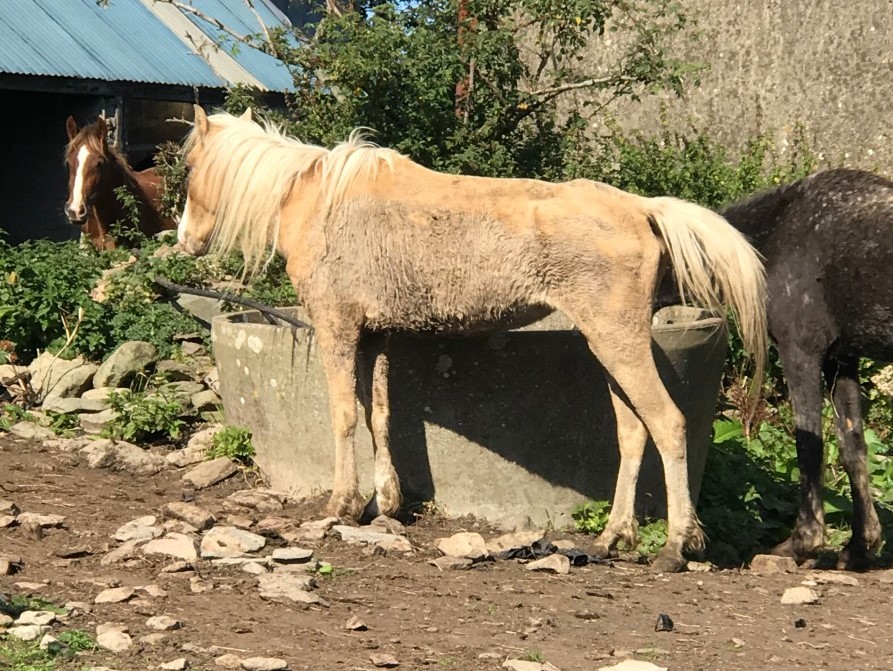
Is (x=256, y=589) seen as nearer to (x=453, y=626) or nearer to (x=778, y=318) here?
(x=453, y=626)

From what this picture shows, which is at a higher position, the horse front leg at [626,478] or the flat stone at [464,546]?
the horse front leg at [626,478]

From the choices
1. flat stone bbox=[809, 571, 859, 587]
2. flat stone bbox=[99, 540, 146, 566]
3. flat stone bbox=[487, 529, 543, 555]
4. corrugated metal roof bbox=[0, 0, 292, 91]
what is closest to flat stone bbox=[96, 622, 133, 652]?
flat stone bbox=[99, 540, 146, 566]

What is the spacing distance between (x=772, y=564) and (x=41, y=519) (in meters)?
3.79

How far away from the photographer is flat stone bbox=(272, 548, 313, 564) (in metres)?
5.18

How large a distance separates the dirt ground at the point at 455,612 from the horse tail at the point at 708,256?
1.37m

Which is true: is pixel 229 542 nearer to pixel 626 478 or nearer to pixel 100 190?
pixel 626 478

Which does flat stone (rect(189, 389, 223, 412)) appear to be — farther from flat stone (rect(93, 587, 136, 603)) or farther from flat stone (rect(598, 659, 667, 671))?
flat stone (rect(598, 659, 667, 671))

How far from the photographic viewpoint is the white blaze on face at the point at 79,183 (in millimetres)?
10828

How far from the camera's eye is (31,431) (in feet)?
25.3

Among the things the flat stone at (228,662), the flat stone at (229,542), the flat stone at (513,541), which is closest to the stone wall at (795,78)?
the flat stone at (513,541)

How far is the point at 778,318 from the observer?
6496 millimetres

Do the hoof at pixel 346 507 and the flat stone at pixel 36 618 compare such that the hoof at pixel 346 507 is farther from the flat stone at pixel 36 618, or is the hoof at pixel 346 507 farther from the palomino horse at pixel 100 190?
the palomino horse at pixel 100 190

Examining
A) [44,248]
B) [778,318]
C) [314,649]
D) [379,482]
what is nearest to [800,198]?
[778,318]

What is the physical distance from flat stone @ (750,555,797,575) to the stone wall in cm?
517
